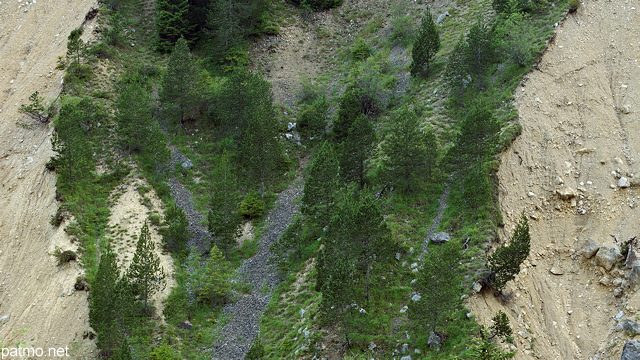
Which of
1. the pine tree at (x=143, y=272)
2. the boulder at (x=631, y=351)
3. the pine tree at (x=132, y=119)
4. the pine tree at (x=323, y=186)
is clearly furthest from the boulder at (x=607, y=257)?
the pine tree at (x=132, y=119)

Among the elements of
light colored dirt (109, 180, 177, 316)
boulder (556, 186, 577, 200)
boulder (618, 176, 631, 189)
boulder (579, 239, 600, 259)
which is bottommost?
boulder (579, 239, 600, 259)

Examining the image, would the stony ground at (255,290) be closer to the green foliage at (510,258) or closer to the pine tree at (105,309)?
the pine tree at (105,309)

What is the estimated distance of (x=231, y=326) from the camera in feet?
146

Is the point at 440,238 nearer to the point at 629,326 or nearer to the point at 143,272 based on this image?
the point at 629,326

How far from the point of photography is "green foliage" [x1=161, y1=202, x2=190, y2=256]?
48.8 m

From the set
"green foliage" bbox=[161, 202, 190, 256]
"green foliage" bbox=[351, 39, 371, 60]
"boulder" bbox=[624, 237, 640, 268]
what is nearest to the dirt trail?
"boulder" bbox=[624, 237, 640, 268]

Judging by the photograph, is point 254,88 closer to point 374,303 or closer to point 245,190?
point 245,190

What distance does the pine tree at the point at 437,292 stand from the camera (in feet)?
113

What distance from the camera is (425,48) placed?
59531 millimetres

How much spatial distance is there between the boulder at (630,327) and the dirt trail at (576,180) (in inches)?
16.0

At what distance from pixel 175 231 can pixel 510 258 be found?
83.5ft

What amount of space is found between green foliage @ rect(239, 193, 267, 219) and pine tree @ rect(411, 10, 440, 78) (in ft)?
67.3

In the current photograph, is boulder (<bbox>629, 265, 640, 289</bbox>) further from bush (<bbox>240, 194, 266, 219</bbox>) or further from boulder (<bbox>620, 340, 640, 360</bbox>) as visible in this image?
bush (<bbox>240, 194, 266, 219</bbox>)

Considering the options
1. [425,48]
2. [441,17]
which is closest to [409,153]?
[425,48]
